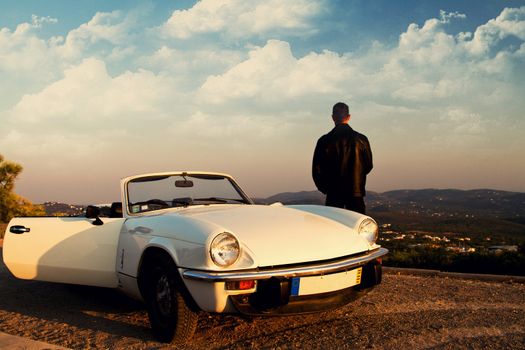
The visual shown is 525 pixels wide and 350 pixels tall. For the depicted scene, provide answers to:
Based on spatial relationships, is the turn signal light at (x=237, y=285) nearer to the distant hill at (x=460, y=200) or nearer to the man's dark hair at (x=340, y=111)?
the man's dark hair at (x=340, y=111)

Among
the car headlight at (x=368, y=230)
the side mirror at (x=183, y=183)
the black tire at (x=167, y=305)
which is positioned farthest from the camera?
the side mirror at (x=183, y=183)

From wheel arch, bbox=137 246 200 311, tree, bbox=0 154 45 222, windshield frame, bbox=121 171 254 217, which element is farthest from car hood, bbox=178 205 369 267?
tree, bbox=0 154 45 222

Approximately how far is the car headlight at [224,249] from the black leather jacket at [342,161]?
3041 mm

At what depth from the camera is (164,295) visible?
166 inches

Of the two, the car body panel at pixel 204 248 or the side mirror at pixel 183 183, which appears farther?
the side mirror at pixel 183 183

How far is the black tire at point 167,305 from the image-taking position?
157 inches

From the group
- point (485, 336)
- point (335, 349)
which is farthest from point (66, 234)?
point (485, 336)

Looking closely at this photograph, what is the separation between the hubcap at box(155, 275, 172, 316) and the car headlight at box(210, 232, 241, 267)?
59 centimetres

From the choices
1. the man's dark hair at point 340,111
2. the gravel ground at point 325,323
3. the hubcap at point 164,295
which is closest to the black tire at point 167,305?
the hubcap at point 164,295

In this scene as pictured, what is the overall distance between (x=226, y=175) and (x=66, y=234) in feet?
6.62

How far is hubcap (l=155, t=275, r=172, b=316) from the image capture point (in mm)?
4148

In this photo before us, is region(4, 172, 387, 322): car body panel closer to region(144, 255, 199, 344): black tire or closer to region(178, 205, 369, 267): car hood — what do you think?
region(178, 205, 369, 267): car hood

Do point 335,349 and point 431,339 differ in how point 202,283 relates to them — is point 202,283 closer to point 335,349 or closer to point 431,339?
point 335,349

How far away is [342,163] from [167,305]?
10.8 ft
